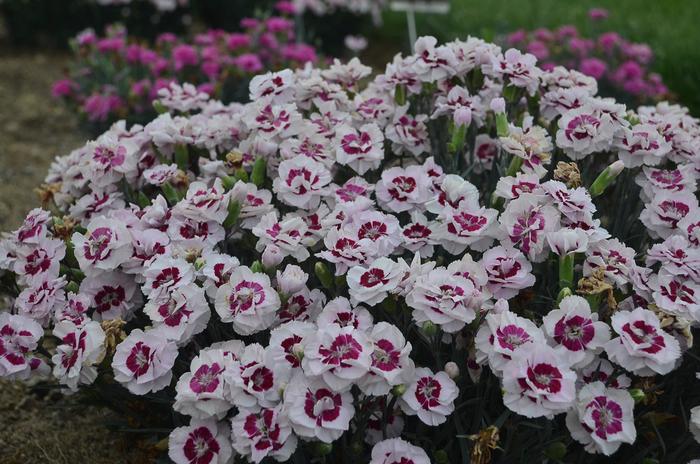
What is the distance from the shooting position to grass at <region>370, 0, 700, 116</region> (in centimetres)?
504

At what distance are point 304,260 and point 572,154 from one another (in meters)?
0.77

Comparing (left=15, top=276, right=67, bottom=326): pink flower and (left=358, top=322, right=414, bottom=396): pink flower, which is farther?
(left=15, top=276, right=67, bottom=326): pink flower

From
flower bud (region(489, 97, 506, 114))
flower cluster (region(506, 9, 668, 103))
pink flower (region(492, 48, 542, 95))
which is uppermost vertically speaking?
pink flower (region(492, 48, 542, 95))

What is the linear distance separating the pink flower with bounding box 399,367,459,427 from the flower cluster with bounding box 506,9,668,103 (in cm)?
323

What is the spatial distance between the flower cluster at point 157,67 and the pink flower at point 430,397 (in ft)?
9.46

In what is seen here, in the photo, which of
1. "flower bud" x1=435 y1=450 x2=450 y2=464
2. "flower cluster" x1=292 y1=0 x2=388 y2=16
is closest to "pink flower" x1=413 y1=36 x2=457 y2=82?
"flower bud" x1=435 y1=450 x2=450 y2=464

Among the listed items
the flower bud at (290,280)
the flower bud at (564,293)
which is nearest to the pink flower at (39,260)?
the flower bud at (290,280)

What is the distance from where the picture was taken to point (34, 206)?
12.5 feet

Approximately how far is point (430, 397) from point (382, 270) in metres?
0.28

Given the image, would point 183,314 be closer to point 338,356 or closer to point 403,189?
point 338,356

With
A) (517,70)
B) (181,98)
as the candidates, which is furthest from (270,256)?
(181,98)

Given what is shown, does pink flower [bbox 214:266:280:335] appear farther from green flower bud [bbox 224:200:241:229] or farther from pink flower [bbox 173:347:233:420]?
green flower bud [bbox 224:200:241:229]

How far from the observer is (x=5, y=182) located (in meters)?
4.16

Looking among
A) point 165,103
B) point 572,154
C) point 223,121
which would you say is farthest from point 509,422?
point 165,103
